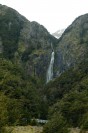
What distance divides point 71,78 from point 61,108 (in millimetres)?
68361

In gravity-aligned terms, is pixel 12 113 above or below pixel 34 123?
above

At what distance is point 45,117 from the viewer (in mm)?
116188

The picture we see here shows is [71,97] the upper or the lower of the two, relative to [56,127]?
lower

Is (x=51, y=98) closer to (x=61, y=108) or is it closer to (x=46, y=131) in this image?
(x=61, y=108)

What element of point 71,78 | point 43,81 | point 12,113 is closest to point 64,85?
point 71,78

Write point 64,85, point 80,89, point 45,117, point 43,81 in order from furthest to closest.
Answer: point 43,81 → point 64,85 → point 80,89 → point 45,117

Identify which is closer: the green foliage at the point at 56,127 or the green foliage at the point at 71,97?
the green foliage at the point at 56,127

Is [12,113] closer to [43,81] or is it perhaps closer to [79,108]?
[79,108]

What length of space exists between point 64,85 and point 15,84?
2164 inches

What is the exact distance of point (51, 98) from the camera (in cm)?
14900

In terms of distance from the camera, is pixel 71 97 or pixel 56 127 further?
pixel 71 97

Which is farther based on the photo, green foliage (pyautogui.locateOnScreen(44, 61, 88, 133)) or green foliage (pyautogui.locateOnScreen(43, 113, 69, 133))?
green foliage (pyautogui.locateOnScreen(44, 61, 88, 133))

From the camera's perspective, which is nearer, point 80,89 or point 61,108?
point 61,108

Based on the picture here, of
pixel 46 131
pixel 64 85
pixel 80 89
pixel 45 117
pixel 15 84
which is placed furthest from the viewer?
pixel 64 85
